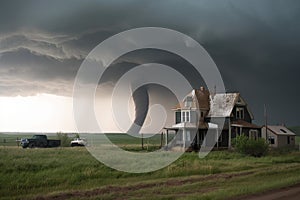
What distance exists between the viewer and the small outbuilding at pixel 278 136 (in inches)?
2603

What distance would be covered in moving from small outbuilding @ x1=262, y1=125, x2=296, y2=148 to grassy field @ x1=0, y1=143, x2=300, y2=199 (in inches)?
1438

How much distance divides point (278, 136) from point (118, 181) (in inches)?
1932

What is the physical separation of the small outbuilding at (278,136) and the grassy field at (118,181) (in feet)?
120

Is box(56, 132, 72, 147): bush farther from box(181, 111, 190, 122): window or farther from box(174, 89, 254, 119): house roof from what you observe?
box(181, 111, 190, 122): window

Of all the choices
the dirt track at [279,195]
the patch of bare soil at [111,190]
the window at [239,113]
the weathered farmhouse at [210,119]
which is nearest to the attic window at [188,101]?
the weathered farmhouse at [210,119]

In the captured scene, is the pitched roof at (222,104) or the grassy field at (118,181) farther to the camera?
the pitched roof at (222,104)

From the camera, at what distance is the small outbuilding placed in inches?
2603

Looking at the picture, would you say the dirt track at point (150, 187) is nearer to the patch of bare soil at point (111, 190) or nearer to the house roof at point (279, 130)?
the patch of bare soil at point (111, 190)

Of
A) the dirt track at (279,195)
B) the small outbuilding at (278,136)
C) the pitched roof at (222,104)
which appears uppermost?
the pitched roof at (222,104)

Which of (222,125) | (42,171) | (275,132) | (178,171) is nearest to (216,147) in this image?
(222,125)

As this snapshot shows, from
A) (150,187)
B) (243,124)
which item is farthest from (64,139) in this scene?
(150,187)

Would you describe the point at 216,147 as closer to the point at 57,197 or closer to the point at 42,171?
the point at 42,171

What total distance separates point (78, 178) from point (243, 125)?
3312 cm

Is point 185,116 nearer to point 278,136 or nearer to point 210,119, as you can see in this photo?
point 210,119
